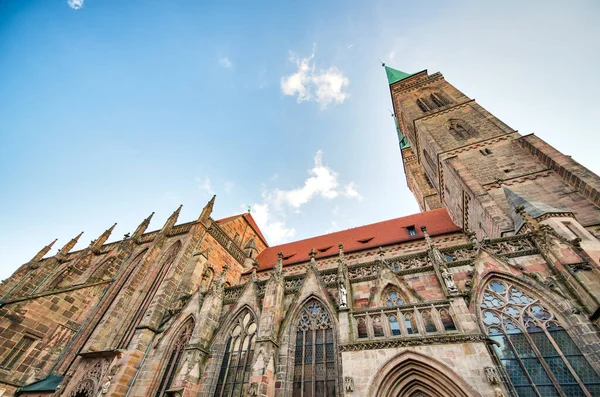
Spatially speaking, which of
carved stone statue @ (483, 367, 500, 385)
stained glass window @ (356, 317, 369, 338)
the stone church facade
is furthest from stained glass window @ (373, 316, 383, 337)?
carved stone statue @ (483, 367, 500, 385)

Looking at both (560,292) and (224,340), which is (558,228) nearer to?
(560,292)

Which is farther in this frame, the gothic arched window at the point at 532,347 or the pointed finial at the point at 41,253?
the pointed finial at the point at 41,253

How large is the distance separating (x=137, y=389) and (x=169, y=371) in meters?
1.00

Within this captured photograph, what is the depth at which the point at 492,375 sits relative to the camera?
4957mm

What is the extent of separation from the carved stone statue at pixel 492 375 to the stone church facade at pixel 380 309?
0.06m

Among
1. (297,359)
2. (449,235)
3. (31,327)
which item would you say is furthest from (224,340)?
(449,235)

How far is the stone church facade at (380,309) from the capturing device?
18.7 ft

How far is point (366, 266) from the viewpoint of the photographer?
354 inches

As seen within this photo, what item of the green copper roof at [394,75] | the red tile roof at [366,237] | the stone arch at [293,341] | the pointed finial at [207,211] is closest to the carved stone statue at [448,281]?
the stone arch at [293,341]

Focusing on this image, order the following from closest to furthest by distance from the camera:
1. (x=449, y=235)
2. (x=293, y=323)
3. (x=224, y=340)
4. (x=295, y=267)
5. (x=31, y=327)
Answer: (x=293, y=323), (x=224, y=340), (x=31, y=327), (x=449, y=235), (x=295, y=267)

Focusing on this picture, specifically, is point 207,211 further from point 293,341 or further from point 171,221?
point 293,341

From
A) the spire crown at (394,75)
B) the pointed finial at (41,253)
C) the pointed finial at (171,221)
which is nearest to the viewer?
the pointed finial at (171,221)

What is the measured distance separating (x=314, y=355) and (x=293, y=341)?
81 cm

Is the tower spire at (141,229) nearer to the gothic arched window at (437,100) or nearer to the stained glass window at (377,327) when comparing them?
the stained glass window at (377,327)
